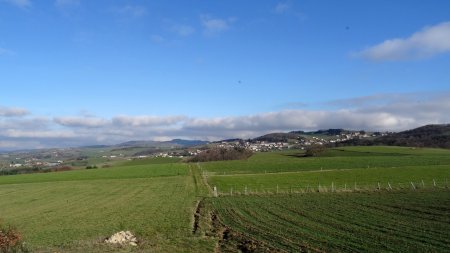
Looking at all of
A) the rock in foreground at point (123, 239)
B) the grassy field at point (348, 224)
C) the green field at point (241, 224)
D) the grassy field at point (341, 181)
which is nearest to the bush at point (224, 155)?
the grassy field at point (341, 181)

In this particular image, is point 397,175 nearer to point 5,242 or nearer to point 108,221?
point 108,221

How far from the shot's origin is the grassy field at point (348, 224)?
18891 millimetres

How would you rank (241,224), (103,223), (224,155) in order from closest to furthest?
(241,224) < (103,223) < (224,155)

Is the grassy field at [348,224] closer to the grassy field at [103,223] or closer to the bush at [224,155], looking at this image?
the grassy field at [103,223]

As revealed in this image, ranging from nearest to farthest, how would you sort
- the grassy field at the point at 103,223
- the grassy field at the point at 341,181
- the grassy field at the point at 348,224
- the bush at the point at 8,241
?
the bush at the point at 8,241, the grassy field at the point at 348,224, the grassy field at the point at 103,223, the grassy field at the point at 341,181

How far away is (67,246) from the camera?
2202 centimetres

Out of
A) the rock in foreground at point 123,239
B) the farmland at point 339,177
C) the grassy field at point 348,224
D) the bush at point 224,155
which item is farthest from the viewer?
the bush at point 224,155

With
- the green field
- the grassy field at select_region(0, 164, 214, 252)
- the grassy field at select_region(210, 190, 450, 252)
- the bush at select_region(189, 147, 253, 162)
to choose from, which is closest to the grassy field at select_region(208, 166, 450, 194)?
the green field

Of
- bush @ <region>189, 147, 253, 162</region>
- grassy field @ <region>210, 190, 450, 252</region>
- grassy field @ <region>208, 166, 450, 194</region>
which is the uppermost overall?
bush @ <region>189, 147, 253, 162</region>

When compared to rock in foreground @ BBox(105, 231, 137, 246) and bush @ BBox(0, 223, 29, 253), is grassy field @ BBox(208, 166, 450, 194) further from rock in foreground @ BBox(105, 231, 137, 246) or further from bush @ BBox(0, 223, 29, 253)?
bush @ BBox(0, 223, 29, 253)

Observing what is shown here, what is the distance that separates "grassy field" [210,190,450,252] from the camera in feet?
62.0

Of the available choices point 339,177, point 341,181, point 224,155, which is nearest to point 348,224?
point 341,181

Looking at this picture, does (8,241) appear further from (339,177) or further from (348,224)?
(339,177)

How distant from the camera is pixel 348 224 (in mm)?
24484
